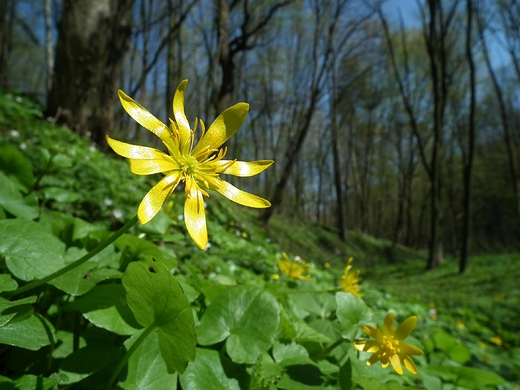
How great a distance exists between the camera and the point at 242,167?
31.0 inches

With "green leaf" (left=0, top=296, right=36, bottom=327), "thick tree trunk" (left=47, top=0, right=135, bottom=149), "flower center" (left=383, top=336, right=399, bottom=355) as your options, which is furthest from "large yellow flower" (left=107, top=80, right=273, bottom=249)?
"thick tree trunk" (left=47, top=0, right=135, bottom=149)

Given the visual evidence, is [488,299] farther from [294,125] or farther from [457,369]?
[294,125]

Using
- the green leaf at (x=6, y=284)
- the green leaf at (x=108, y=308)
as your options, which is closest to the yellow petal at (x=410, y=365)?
the green leaf at (x=108, y=308)

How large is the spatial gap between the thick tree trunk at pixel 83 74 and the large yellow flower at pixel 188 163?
5.05 metres

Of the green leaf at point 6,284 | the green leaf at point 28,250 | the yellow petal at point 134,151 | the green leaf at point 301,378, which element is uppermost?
the yellow petal at point 134,151

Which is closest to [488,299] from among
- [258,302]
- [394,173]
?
[258,302]

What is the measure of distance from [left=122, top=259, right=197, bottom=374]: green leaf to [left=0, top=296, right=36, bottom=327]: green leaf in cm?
16

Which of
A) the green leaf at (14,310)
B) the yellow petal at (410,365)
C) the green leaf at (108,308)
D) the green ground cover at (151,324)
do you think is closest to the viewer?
the green leaf at (14,310)

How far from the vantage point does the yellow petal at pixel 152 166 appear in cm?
60

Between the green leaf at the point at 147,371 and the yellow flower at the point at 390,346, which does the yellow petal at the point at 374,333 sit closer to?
the yellow flower at the point at 390,346

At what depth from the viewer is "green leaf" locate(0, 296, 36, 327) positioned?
1.77 feet

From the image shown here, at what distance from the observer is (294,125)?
18.8 metres

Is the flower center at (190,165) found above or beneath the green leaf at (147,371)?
above

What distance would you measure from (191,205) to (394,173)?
30707 millimetres
